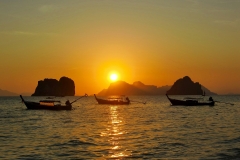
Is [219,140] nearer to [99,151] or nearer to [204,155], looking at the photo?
[204,155]

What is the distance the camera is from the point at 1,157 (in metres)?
20.7

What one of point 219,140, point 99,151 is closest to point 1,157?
point 99,151

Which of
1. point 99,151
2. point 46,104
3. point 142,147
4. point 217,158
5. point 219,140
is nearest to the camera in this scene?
point 217,158

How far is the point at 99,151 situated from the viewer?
22.5 m

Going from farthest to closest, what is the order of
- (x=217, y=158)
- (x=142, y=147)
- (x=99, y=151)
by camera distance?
(x=142, y=147) < (x=99, y=151) < (x=217, y=158)

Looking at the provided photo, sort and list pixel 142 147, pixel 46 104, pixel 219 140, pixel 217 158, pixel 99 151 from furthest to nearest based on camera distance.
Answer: pixel 46 104, pixel 219 140, pixel 142 147, pixel 99 151, pixel 217 158

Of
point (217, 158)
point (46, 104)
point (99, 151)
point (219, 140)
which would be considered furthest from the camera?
point (46, 104)

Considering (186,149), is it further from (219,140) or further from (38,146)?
(38,146)

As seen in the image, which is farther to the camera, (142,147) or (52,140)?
(52,140)

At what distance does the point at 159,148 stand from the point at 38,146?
985cm

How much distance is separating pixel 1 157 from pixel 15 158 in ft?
3.57

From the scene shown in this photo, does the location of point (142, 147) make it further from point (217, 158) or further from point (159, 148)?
point (217, 158)

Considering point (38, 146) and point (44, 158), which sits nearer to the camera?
point (44, 158)

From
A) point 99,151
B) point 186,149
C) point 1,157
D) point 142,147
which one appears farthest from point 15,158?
point 186,149
